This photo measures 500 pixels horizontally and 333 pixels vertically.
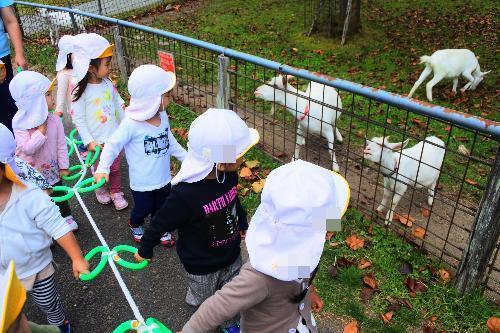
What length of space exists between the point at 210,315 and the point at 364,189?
3.13m

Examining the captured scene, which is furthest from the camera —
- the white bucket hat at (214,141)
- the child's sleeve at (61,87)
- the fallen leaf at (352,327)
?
the child's sleeve at (61,87)

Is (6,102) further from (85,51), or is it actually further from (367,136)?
(367,136)

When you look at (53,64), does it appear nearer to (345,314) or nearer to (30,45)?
(30,45)

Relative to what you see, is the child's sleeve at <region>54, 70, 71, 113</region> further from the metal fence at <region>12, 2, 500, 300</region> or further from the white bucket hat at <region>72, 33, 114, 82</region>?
the metal fence at <region>12, 2, 500, 300</region>

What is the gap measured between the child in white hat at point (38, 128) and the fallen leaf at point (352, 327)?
2.66 meters

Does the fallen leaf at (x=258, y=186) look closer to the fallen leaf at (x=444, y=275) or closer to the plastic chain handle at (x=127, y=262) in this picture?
the fallen leaf at (x=444, y=275)

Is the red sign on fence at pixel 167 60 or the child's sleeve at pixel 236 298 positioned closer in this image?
the child's sleeve at pixel 236 298

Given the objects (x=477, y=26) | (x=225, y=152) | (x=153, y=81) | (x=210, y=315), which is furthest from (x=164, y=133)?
(x=477, y=26)

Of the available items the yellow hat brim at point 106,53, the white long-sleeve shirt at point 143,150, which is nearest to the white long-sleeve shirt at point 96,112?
the yellow hat brim at point 106,53

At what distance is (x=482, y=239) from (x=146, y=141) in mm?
2579

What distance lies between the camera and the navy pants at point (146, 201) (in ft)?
11.5

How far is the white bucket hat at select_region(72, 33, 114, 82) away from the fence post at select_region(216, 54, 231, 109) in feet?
4.11

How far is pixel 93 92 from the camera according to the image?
12.8 ft

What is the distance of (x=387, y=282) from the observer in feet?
10.9
